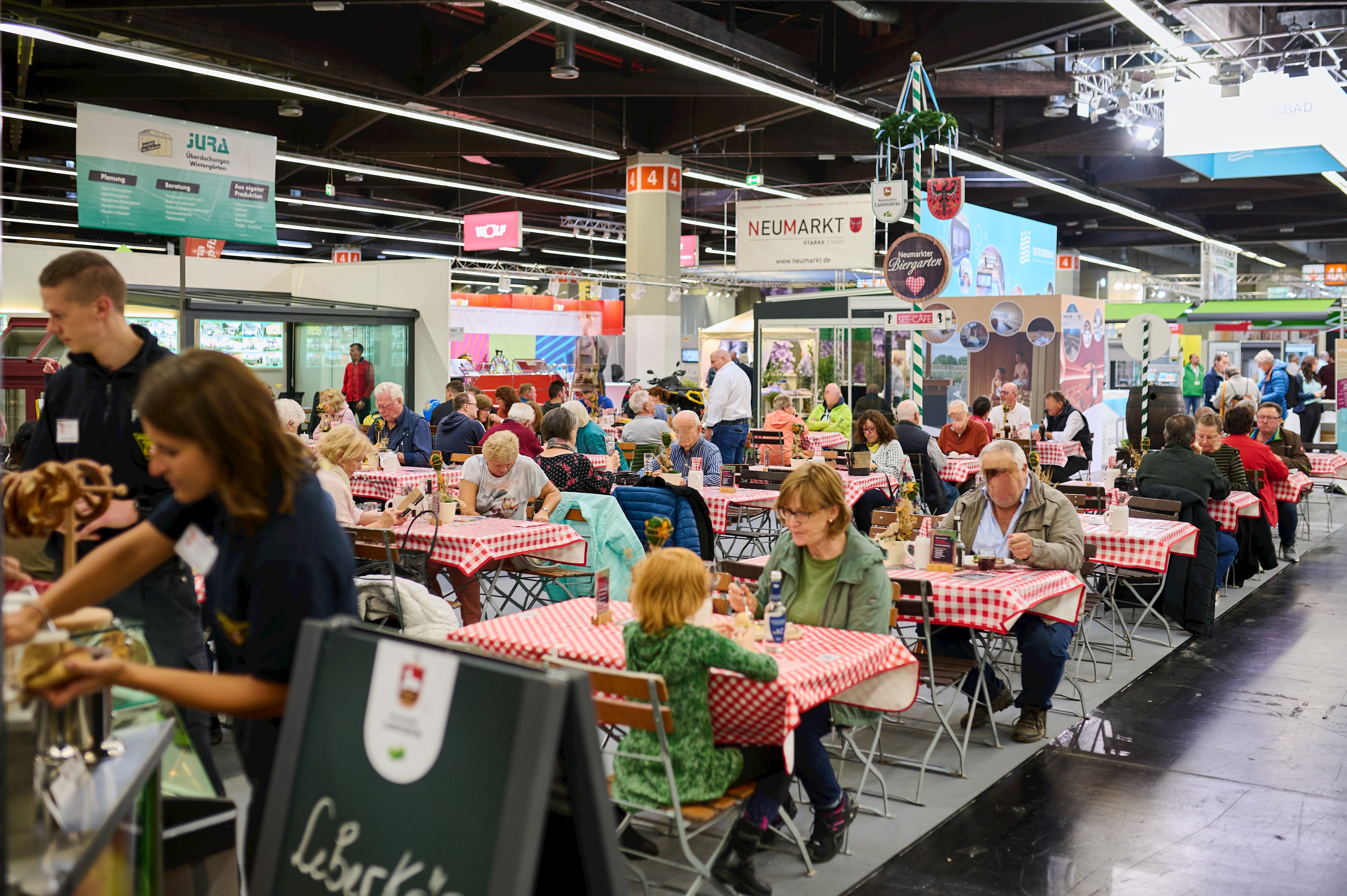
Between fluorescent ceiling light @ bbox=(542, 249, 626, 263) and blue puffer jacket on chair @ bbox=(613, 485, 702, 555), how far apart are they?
2239 centimetres

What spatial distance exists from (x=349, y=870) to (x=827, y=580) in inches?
88.4

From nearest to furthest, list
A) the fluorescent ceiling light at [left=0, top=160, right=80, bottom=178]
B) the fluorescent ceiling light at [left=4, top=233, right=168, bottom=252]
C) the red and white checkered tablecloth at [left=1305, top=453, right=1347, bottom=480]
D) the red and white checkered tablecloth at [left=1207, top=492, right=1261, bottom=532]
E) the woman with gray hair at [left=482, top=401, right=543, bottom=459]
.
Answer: the woman with gray hair at [left=482, top=401, right=543, bottom=459], the red and white checkered tablecloth at [left=1207, top=492, right=1261, bottom=532], the red and white checkered tablecloth at [left=1305, top=453, right=1347, bottom=480], the fluorescent ceiling light at [left=0, top=160, right=80, bottom=178], the fluorescent ceiling light at [left=4, top=233, right=168, bottom=252]

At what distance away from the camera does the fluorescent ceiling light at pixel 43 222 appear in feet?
75.6

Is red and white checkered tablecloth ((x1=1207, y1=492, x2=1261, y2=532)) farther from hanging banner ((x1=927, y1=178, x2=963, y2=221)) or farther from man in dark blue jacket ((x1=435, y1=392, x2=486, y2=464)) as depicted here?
man in dark blue jacket ((x1=435, y1=392, x2=486, y2=464))

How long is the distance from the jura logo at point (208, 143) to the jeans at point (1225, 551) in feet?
28.6

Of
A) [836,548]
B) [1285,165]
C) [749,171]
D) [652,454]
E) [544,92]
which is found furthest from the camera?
[749,171]

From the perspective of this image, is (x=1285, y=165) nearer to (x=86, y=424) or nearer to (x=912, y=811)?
(x=912, y=811)

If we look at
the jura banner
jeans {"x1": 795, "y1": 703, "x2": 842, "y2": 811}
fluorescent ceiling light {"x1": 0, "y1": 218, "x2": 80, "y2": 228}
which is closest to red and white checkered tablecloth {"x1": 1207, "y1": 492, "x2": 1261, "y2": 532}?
jeans {"x1": 795, "y1": 703, "x2": 842, "y2": 811}

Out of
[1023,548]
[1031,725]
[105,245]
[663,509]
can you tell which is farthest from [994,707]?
[105,245]

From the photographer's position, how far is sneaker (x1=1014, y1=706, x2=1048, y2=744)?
473 centimetres

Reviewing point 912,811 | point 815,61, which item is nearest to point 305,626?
point 912,811

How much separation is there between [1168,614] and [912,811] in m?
3.61

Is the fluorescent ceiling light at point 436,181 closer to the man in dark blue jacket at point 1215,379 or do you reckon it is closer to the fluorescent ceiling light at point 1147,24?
the fluorescent ceiling light at point 1147,24

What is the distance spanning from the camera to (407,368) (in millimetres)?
15719
